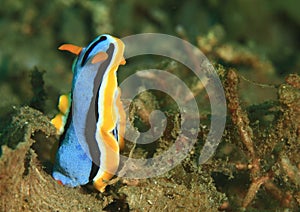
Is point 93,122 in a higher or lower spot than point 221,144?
lower

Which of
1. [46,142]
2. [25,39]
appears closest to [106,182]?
[46,142]

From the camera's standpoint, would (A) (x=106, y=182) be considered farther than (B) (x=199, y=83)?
No

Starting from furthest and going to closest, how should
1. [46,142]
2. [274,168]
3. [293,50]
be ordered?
[293,50] → [46,142] → [274,168]

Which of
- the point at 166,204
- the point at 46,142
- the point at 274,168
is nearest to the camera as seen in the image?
the point at 166,204

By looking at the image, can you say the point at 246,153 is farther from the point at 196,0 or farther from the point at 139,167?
the point at 196,0

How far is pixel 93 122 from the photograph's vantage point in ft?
5.65

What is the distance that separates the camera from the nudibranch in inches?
67.6

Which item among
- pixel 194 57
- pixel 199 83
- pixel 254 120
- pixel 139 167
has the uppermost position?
pixel 194 57

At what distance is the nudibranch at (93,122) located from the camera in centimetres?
172

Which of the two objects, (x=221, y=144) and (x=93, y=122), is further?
(x=221, y=144)

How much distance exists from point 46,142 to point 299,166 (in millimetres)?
1235

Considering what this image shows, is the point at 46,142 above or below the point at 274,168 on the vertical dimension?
below

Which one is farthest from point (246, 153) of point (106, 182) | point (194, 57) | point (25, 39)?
point (25, 39)

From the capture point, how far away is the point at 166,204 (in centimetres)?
173
